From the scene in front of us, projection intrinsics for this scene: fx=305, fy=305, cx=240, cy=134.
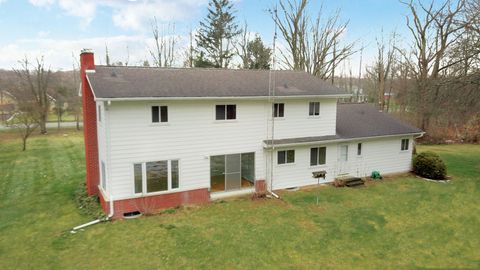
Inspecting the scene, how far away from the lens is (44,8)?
19.2 meters

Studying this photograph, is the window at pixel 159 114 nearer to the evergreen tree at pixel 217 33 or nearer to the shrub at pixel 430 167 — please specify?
the shrub at pixel 430 167

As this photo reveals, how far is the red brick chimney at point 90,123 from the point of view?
12.7m

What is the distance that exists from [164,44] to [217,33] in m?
6.58

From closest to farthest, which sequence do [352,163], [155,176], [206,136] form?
[155,176], [206,136], [352,163]

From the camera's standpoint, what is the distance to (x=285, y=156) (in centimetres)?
1462

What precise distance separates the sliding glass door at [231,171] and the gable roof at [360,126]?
1.33 meters

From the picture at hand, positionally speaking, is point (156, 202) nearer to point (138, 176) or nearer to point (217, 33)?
point (138, 176)

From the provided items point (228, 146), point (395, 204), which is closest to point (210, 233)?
point (228, 146)

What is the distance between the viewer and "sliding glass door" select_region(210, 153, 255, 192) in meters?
13.3

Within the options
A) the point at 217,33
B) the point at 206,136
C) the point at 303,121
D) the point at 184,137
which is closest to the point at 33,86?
the point at 217,33

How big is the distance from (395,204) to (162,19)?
101ft

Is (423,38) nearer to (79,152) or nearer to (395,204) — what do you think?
(395,204)

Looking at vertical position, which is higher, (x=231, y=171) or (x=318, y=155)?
(x=318, y=155)

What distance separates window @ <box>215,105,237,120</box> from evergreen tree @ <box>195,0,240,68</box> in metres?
22.7
